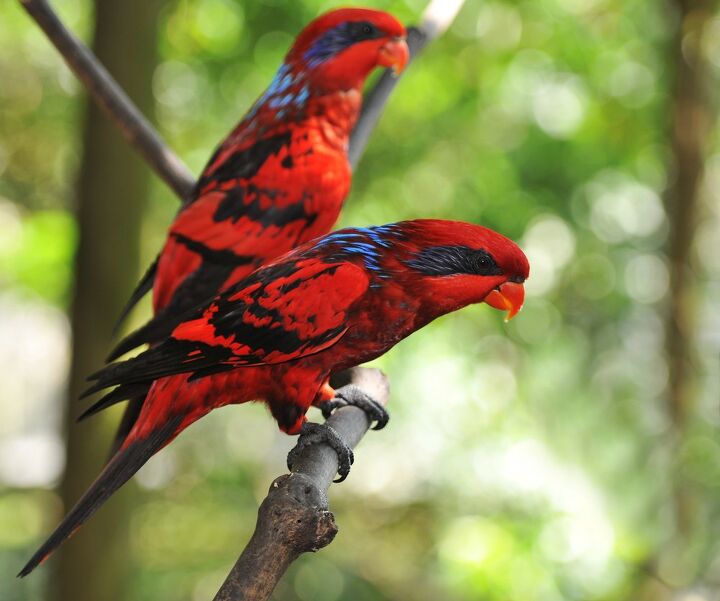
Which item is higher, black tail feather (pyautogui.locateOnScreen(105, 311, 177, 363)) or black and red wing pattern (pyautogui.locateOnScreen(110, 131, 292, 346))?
black tail feather (pyautogui.locateOnScreen(105, 311, 177, 363))

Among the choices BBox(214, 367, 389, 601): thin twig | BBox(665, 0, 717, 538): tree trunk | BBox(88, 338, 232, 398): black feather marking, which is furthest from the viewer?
BBox(665, 0, 717, 538): tree trunk

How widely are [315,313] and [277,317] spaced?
0.04 metres

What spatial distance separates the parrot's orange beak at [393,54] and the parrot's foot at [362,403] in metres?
0.57

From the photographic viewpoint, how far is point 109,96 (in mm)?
1538

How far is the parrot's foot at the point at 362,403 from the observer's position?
1.29 m

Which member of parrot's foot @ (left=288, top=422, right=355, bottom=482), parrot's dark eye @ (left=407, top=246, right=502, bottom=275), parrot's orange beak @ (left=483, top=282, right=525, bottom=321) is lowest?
parrot's foot @ (left=288, top=422, right=355, bottom=482)

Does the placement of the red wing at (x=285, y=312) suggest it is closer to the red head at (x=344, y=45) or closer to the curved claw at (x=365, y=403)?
the curved claw at (x=365, y=403)

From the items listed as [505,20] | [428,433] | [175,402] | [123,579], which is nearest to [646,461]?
[428,433]

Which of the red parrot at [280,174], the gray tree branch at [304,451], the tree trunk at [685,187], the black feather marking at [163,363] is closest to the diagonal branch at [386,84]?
the gray tree branch at [304,451]

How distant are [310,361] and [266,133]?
0.50 m

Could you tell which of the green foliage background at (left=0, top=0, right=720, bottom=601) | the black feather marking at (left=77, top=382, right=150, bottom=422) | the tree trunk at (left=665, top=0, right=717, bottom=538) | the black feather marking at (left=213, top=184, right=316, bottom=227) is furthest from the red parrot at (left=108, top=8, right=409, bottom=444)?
the tree trunk at (left=665, top=0, right=717, bottom=538)

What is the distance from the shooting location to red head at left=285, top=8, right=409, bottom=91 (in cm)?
143

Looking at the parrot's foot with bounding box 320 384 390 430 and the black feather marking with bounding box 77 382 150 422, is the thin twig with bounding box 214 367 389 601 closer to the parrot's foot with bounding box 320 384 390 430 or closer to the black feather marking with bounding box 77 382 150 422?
the black feather marking with bounding box 77 382 150 422

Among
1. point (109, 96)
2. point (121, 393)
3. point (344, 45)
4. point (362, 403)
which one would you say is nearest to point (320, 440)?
point (362, 403)
